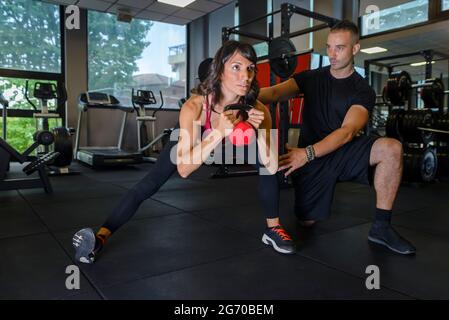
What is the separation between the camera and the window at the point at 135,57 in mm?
6777

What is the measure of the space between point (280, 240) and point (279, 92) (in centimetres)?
84

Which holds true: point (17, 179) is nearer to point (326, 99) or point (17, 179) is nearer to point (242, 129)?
point (242, 129)

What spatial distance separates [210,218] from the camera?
2166 millimetres

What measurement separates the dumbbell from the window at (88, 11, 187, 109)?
6103 millimetres

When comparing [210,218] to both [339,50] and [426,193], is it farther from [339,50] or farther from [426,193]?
[426,193]

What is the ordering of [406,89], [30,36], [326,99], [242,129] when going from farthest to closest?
[30,36], [406,89], [326,99], [242,129]

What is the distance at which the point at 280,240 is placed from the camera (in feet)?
5.10

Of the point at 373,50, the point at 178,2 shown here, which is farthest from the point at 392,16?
the point at 178,2

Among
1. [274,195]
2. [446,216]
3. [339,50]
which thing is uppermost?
[339,50]

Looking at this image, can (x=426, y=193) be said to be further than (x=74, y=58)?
No

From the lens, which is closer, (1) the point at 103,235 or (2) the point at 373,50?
(1) the point at 103,235

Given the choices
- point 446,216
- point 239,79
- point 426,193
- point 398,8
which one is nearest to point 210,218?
point 239,79
